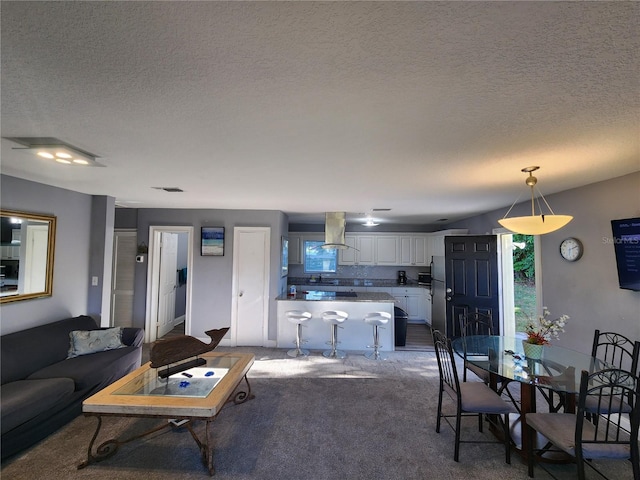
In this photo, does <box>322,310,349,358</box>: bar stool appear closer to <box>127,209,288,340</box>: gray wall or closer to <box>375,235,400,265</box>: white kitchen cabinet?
<box>127,209,288,340</box>: gray wall

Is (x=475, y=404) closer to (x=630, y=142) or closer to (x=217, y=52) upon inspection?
(x=630, y=142)

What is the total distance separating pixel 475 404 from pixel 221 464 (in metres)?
2.02

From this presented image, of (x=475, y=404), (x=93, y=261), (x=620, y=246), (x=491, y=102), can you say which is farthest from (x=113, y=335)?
(x=620, y=246)

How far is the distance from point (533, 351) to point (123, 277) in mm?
5954

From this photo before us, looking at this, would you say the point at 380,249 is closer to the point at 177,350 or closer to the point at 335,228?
the point at 335,228

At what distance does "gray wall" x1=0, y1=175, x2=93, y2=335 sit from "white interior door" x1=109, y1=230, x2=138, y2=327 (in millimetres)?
1212

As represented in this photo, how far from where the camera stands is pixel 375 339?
4.36 meters

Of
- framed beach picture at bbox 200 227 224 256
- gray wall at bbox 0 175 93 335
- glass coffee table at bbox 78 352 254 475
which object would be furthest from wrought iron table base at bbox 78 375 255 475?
framed beach picture at bbox 200 227 224 256

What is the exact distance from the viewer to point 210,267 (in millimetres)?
4844

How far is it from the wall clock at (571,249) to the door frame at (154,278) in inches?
208

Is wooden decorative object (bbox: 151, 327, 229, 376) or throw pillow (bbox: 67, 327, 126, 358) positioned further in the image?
throw pillow (bbox: 67, 327, 126, 358)

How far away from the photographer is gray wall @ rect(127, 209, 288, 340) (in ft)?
15.7

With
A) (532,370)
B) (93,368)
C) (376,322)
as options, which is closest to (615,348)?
(532,370)

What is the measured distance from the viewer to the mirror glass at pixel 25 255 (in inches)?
108
